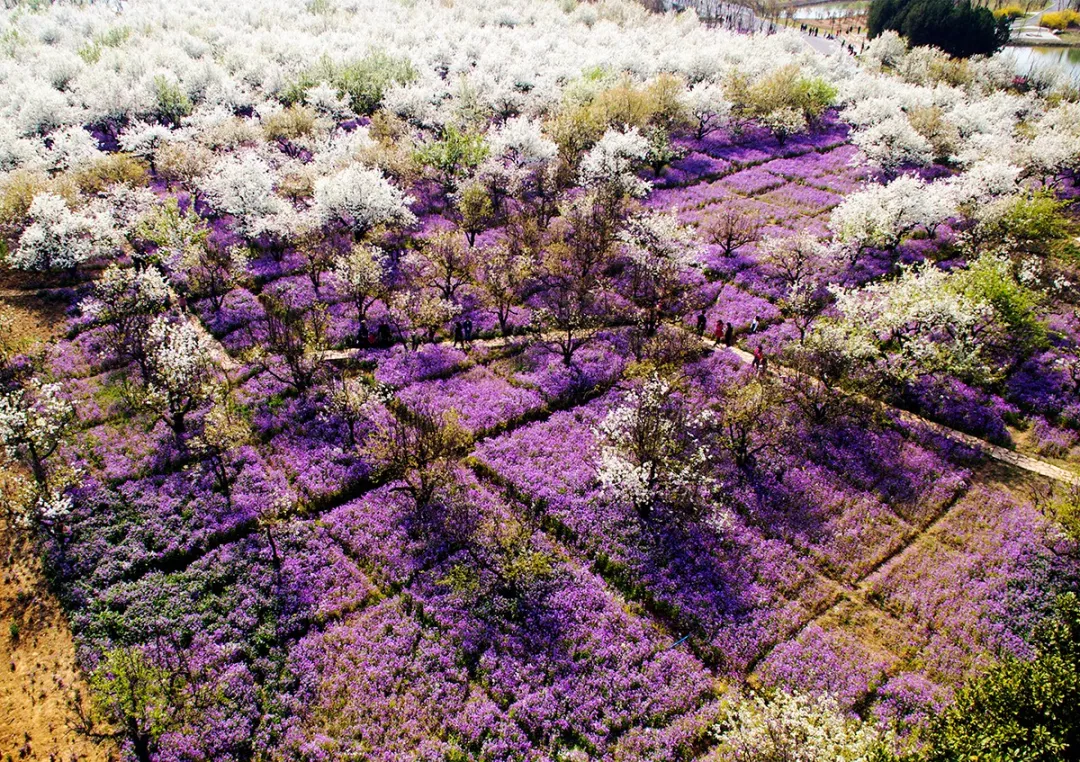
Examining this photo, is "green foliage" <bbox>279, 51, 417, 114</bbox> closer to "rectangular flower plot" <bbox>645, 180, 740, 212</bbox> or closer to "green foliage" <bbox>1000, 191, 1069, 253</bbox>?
"rectangular flower plot" <bbox>645, 180, 740, 212</bbox>

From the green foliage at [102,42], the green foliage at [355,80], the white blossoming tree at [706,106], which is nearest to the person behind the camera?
the white blossoming tree at [706,106]

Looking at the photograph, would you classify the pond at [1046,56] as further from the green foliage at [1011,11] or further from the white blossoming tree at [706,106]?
the white blossoming tree at [706,106]

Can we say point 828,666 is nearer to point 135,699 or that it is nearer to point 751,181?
point 135,699

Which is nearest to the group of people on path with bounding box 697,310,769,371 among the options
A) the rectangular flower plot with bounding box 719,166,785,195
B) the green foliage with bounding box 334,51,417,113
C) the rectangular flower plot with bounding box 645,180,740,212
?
the rectangular flower plot with bounding box 645,180,740,212

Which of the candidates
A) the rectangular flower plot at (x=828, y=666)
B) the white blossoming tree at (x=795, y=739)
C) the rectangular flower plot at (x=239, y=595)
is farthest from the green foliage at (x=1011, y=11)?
the rectangular flower plot at (x=239, y=595)

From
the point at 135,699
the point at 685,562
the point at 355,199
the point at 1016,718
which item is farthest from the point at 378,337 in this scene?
the point at 1016,718

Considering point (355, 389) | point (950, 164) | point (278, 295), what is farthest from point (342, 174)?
point (950, 164)
